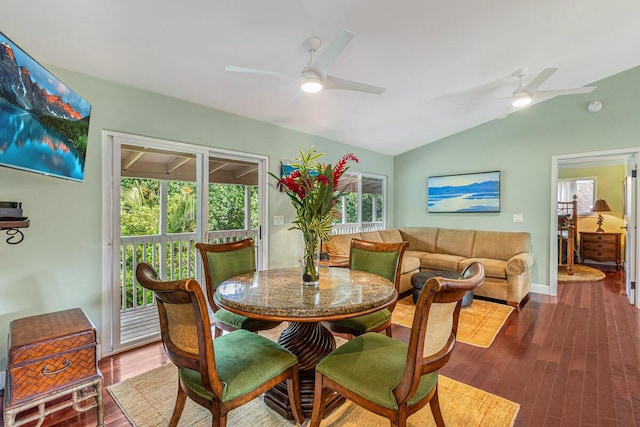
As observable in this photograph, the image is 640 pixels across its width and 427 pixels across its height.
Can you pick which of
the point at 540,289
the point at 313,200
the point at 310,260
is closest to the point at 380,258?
the point at 310,260

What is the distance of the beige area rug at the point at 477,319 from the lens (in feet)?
9.82

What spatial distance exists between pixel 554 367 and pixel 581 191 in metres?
6.29

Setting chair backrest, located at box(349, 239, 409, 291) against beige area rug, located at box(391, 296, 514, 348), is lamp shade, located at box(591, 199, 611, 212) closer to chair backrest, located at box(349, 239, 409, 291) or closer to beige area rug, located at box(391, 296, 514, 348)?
beige area rug, located at box(391, 296, 514, 348)

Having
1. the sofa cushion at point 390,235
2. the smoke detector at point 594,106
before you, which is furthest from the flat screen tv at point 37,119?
the smoke detector at point 594,106

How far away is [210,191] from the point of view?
136 inches

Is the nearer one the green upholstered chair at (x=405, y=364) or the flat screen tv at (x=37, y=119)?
the green upholstered chair at (x=405, y=364)

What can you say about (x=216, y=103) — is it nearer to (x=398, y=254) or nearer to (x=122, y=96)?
(x=122, y=96)

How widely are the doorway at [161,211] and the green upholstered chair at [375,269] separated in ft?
5.40

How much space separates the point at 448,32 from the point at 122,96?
281 cm

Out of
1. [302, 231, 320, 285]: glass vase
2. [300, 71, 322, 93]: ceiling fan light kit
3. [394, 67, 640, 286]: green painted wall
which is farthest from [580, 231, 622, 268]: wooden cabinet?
[302, 231, 320, 285]: glass vase

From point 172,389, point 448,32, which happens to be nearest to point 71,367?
point 172,389

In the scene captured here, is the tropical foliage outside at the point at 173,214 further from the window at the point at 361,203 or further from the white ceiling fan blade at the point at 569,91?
the white ceiling fan blade at the point at 569,91

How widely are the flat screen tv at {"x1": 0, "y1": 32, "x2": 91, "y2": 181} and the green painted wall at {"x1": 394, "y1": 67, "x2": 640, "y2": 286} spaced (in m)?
5.25

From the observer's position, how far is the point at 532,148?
15.3ft
